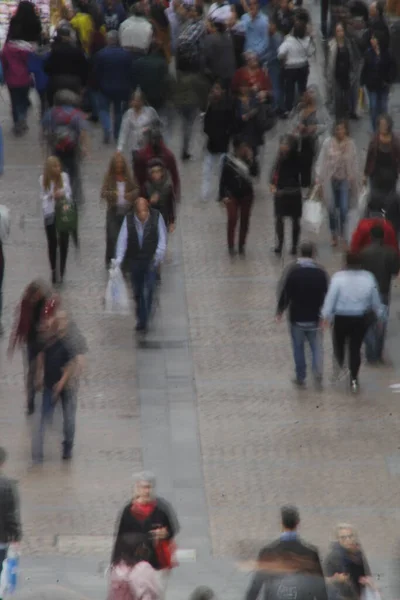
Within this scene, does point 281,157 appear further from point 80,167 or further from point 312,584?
point 312,584

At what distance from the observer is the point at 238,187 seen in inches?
811

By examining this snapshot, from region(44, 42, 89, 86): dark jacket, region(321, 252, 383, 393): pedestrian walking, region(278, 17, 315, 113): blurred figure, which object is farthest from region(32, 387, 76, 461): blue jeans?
region(278, 17, 315, 113): blurred figure

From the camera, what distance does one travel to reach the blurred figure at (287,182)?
67.4ft

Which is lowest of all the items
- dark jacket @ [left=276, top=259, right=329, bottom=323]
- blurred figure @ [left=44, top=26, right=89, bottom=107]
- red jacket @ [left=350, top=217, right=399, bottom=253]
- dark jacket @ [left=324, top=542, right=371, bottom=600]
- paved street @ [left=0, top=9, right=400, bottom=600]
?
paved street @ [left=0, top=9, right=400, bottom=600]

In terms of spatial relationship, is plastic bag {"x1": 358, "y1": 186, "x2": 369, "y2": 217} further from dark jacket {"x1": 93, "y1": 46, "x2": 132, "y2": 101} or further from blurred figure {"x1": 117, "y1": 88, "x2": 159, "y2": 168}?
dark jacket {"x1": 93, "y1": 46, "x2": 132, "y2": 101}

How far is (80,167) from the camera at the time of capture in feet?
77.3

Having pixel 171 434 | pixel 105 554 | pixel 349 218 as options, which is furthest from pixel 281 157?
pixel 105 554

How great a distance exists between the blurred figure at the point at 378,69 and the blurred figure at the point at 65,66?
3.63 m

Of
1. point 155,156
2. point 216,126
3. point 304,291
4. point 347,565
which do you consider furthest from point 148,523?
point 216,126

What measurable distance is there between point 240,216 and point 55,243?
215 cm

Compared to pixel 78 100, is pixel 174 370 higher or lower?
lower

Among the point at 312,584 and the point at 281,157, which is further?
the point at 281,157

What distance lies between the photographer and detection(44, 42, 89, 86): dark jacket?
24438 mm

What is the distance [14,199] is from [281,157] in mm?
3980
